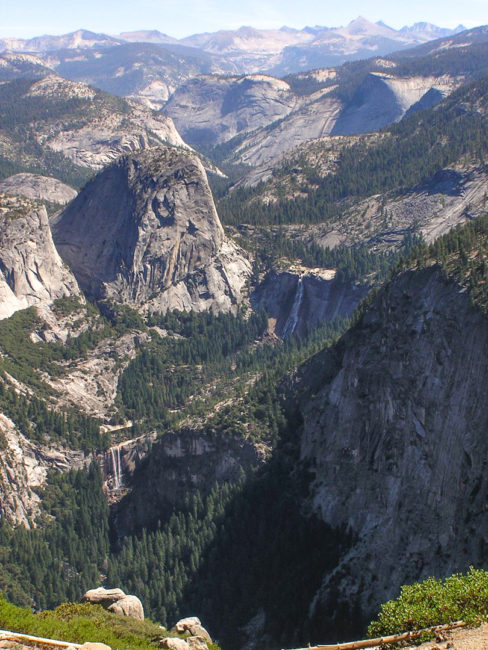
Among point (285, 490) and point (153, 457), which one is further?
point (153, 457)

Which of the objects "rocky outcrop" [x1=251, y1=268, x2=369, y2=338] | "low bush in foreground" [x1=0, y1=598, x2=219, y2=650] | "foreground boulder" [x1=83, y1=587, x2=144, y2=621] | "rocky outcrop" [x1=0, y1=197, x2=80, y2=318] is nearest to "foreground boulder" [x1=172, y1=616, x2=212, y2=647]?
"low bush in foreground" [x1=0, y1=598, x2=219, y2=650]

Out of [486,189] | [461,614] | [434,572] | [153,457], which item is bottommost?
[153,457]

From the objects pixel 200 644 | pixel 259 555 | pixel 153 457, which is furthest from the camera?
pixel 153 457

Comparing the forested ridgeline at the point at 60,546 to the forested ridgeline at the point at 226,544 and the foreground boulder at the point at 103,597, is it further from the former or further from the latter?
the foreground boulder at the point at 103,597

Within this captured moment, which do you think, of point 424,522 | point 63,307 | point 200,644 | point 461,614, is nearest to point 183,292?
point 63,307

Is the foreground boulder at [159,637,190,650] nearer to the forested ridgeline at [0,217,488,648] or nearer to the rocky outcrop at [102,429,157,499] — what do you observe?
the forested ridgeline at [0,217,488,648]

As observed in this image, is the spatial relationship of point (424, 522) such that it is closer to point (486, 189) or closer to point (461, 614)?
point (461, 614)
